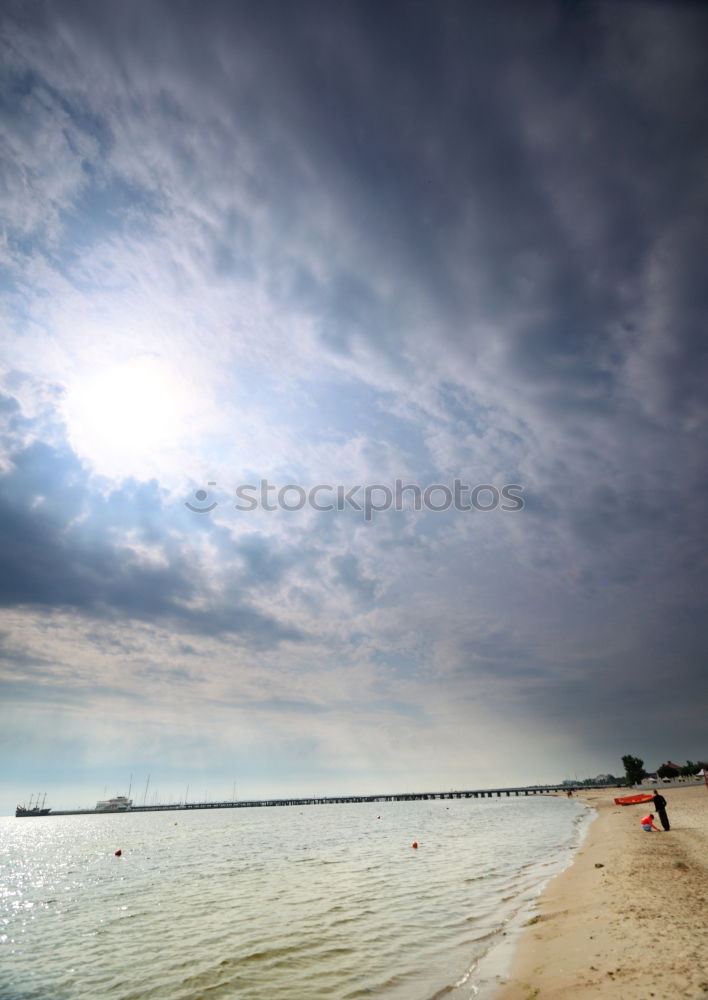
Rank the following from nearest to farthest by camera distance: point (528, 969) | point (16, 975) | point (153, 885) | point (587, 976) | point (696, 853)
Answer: point (587, 976)
point (528, 969)
point (16, 975)
point (696, 853)
point (153, 885)

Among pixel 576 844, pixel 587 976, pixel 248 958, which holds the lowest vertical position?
pixel 576 844

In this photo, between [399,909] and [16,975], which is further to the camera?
[399,909]

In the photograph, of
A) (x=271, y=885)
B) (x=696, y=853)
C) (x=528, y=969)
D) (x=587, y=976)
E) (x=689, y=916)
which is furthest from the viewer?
(x=271, y=885)

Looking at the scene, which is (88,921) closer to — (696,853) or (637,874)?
(637,874)

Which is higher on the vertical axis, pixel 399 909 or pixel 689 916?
pixel 689 916

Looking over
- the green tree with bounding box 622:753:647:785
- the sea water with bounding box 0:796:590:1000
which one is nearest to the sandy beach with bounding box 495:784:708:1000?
the sea water with bounding box 0:796:590:1000

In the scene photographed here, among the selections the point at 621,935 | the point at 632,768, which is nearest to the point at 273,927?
the point at 621,935

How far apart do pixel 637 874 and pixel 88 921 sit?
76.9 feet

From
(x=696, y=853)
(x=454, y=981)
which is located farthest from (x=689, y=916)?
(x=696, y=853)

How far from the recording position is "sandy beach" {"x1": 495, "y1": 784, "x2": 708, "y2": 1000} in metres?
9.34

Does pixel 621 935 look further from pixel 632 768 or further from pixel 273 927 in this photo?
pixel 632 768

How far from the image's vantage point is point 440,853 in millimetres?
37219

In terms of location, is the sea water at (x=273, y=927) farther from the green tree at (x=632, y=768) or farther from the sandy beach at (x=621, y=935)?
the green tree at (x=632, y=768)

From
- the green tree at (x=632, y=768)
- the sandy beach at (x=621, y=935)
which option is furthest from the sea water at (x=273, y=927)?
the green tree at (x=632, y=768)
